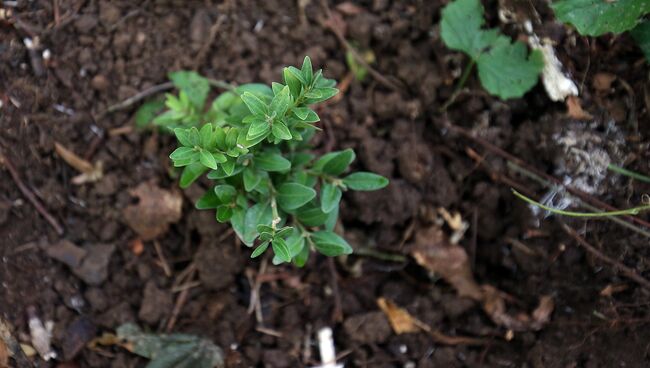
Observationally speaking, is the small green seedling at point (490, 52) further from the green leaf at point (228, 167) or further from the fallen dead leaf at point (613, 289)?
the green leaf at point (228, 167)

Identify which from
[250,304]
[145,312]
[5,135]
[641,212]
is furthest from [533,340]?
[5,135]

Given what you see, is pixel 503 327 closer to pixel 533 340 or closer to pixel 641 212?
pixel 533 340

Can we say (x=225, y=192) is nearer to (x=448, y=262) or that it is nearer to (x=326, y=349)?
(x=326, y=349)

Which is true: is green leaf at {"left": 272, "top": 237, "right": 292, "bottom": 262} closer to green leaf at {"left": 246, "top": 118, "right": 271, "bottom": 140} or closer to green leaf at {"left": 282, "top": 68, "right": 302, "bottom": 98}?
green leaf at {"left": 246, "top": 118, "right": 271, "bottom": 140}

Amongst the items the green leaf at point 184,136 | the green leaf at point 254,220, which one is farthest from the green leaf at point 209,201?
the green leaf at point 184,136

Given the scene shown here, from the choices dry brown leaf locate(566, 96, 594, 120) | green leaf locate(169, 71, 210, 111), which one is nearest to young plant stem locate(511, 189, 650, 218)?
dry brown leaf locate(566, 96, 594, 120)

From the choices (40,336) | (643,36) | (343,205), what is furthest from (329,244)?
(643,36)
